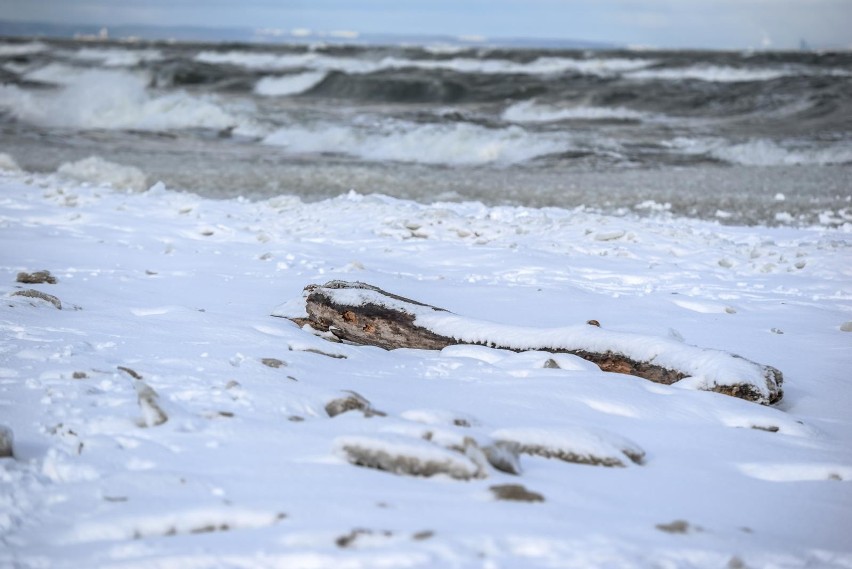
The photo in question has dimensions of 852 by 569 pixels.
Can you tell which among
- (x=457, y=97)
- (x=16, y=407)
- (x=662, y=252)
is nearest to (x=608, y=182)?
(x=662, y=252)

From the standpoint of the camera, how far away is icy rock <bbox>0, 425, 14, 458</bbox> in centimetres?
242

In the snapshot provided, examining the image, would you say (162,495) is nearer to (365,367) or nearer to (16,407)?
(16,407)

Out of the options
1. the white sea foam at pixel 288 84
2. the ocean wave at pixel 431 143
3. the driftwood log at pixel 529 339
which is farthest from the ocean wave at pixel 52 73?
the driftwood log at pixel 529 339

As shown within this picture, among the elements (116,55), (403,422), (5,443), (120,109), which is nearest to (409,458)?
(403,422)

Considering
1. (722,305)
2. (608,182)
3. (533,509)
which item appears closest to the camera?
(533,509)

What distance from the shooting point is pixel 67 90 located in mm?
21484

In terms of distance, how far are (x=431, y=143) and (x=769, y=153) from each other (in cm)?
567

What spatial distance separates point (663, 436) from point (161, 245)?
4634mm

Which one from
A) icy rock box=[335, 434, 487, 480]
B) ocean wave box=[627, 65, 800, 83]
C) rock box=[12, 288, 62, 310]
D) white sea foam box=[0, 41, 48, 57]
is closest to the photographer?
icy rock box=[335, 434, 487, 480]

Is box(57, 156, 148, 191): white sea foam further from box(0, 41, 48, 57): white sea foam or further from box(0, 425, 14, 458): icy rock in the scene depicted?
box(0, 41, 48, 57): white sea foam

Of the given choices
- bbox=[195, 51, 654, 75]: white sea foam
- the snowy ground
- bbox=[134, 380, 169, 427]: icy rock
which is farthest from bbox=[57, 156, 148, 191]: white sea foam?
bbox=[195, 51, 654, 75]: white sea foam

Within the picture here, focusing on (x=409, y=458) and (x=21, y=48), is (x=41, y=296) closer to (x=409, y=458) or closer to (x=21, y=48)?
(x=409, y=458)

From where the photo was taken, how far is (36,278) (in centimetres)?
500

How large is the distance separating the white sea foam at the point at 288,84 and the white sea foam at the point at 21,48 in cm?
1605
